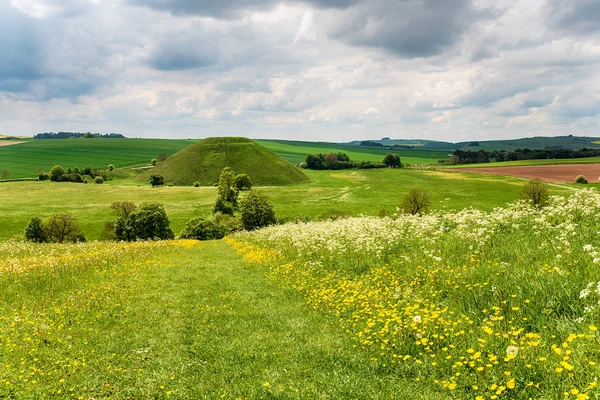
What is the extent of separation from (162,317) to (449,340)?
7.92 m

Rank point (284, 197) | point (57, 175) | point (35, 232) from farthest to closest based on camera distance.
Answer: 1. point (57, 175)
2. point (284, 197)
3. point (35, 232)

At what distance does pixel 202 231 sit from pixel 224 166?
10822cm

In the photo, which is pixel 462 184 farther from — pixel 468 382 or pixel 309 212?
pixel 468 382

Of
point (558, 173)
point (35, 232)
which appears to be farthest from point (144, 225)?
point (558, 173)

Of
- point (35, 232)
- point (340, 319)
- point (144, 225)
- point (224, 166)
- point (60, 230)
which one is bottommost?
point (35, 232)

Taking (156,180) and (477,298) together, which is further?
(156,180)

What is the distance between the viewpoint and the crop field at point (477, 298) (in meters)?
5.84

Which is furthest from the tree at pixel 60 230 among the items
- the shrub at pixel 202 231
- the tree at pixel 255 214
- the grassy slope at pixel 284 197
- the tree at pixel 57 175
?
Answer: the tree at pixel 57 175

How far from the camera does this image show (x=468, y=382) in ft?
19.8

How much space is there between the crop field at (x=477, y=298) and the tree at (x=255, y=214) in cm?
6259

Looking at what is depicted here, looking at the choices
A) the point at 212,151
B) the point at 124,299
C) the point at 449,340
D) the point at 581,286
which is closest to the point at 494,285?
the point at 581,286


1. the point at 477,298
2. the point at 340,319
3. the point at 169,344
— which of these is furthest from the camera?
the point at 340,319

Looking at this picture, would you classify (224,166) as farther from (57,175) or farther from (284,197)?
(57,175)

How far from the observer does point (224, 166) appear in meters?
174
